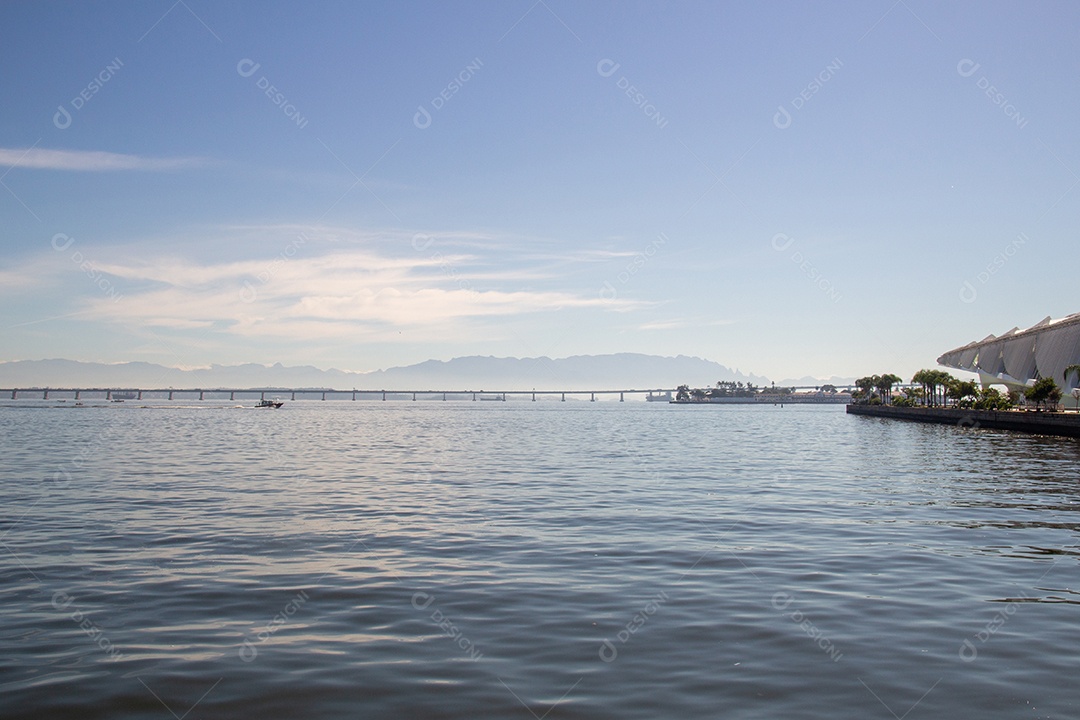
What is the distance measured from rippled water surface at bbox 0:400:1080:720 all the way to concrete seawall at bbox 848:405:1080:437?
56844 mm

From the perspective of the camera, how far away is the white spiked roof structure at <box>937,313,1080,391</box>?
393ft

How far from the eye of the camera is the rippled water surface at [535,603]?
9.60m

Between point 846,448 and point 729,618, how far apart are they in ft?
181

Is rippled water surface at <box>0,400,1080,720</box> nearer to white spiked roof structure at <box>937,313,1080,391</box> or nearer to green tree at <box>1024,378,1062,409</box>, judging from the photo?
green tree at <box>1024,378,1062,409</box>

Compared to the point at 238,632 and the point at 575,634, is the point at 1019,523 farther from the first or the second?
the point at 238,632

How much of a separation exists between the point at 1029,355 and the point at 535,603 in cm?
15255

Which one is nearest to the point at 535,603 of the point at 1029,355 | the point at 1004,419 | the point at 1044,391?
the point at 1004,419

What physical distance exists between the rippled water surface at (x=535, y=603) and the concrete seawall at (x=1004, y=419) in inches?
2238

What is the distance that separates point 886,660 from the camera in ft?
35.4

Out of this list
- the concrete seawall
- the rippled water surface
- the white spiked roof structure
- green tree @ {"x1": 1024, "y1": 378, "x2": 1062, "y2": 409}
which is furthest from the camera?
the white spiked roof structure

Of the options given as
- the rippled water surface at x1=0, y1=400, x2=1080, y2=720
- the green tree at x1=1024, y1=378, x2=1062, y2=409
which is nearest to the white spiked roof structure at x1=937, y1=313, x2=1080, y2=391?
the green tree at x1=1024, y1=378, x2=1062, y2=409

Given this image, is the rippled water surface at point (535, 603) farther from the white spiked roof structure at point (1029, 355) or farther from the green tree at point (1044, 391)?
the white spiked roof structure at point (1029, 355)

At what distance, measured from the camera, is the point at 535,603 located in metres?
13.7

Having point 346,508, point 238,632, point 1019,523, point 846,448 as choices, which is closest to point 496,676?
point 238,632
